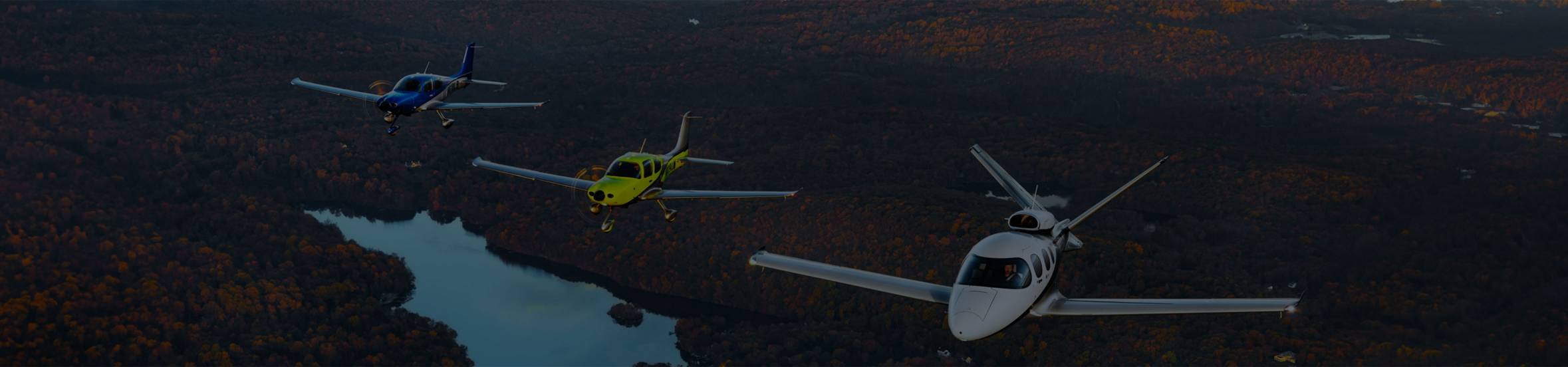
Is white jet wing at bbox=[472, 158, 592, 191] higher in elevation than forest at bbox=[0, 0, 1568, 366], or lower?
higher

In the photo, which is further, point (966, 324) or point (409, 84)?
point (409, 84)

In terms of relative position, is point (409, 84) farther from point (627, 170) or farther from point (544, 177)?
point (627, 170)

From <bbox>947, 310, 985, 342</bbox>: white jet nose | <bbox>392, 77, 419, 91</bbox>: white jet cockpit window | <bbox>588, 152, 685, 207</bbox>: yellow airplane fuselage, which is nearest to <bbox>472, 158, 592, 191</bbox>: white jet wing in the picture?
<bbox>588, 152, 685, 207</bbox>: yellow airplane fuselage

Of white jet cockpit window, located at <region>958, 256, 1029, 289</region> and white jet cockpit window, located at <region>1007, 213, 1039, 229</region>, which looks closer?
white jet cockpit window, located at <region>958, 256, 1029, 289</region>

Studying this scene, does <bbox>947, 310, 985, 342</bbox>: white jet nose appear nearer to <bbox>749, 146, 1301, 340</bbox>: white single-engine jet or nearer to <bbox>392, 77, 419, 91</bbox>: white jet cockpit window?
<bbox>749, 146, 1301, 340</bbox>: white single-engine jet

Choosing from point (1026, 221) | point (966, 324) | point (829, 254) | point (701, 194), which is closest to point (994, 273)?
point (966, 324)

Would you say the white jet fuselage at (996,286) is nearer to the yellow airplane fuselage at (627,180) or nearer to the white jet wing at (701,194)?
the white jet wing at (701,194)

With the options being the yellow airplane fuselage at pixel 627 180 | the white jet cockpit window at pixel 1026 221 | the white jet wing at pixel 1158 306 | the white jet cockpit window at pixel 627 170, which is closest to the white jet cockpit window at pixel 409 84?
the yellow airplane fuselage at pixel 627 180
